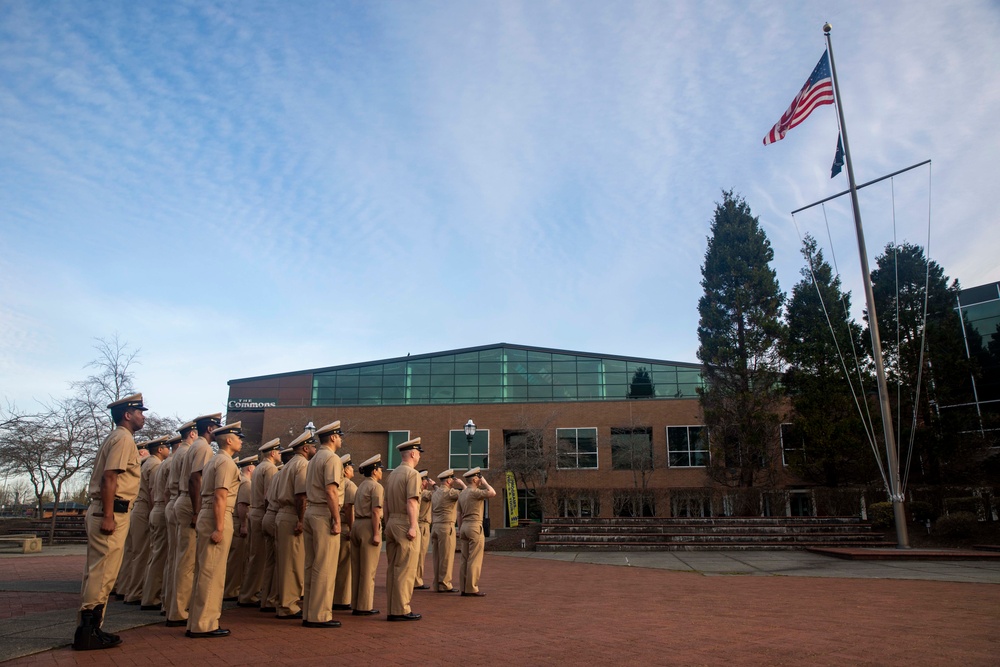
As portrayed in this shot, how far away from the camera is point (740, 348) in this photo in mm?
30500

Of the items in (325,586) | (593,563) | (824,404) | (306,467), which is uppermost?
(824,404)

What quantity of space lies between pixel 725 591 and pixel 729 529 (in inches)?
488

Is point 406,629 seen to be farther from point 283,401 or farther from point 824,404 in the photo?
point 283,401

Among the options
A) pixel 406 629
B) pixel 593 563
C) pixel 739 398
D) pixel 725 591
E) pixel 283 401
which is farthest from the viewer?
pixel 283 401

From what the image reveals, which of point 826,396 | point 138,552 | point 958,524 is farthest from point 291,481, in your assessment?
point 826,396

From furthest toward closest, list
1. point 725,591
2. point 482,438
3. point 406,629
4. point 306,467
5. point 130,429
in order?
point 482,438 < point 725,591 < point 306,467 < point 406,629 < point 130,429

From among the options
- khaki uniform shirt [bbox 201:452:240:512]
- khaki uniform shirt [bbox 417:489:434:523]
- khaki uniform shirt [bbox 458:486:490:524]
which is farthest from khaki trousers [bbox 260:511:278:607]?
khaki uniform shirt [bbox 417:489:434:523]

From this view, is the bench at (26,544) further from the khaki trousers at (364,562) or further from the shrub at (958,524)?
the shrub at (958,524)

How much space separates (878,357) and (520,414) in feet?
72.4

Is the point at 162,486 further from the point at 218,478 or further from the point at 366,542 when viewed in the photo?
the point at 366,542

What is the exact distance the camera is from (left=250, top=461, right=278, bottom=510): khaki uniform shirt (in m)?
8.83

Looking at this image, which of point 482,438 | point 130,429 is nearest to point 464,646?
point 130,429

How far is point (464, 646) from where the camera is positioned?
19.4 feet

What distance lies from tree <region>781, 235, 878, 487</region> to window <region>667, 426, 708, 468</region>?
6190mm
